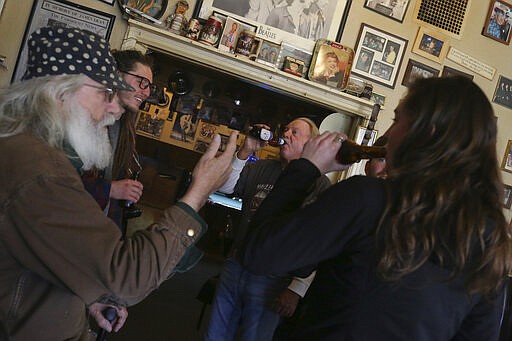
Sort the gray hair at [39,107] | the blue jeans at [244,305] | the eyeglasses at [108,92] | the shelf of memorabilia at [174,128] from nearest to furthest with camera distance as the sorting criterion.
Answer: the gray hair at [39,107]
the eyeglasses at [108,92]
the blue jeans at [244,305]
the shelf of memorabilia at [174,128]

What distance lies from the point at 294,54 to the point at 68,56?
234cm

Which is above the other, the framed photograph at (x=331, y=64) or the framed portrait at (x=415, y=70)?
the framed portrait at (x=415, y=70)

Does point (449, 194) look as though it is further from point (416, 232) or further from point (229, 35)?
point (229, 35)

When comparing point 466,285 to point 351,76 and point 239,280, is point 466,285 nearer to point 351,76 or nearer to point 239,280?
point 239,280

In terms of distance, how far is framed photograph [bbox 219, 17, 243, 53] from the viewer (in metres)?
3.03

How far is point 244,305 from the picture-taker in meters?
1.88

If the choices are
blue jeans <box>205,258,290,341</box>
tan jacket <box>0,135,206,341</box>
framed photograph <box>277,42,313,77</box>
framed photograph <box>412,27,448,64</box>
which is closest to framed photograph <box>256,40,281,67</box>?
framed photograph <box>277,42,313,77</box>

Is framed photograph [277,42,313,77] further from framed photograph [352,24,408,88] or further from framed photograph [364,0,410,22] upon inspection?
framed photograph [364,0,410,22]

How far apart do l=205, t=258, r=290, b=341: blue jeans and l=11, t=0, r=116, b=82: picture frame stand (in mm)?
1809

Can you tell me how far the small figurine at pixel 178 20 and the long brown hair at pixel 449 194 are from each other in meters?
2.28

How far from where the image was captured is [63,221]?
2.85 ft

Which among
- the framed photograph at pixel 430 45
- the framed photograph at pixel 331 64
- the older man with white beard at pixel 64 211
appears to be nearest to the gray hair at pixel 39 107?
the older man with white beard at pixel 64 211

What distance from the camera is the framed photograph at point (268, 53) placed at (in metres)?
3.12

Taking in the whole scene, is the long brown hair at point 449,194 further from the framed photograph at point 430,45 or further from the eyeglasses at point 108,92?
the framed photograph at point 430,45
